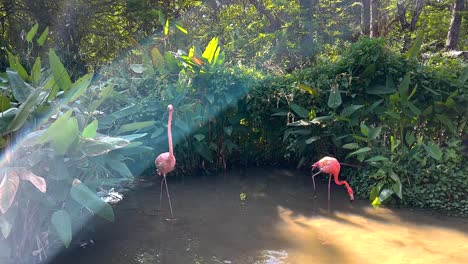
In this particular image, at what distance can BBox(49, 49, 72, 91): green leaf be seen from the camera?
3.78 m

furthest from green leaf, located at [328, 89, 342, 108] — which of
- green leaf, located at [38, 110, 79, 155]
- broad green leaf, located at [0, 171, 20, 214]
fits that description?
broad green leaf, located at [0, 171, 20, 214]

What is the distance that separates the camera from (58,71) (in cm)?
380

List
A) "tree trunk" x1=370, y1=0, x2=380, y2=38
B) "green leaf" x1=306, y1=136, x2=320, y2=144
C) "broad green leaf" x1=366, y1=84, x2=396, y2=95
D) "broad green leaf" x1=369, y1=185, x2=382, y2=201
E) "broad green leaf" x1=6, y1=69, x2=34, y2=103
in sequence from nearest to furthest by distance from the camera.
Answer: "broad green leaf" x1=6, y1=69, x2=34, y2=103, "broad green leaf" x1=369, y1=185, x2=382, y2=201, "broad green leaf" x1=366, y1=84, x2=396, y2=95, "green leaf" x1=306, y1=136, x2=320, y2=144, "tree trunk" x1=370, y1=0, x2=380, y2=38

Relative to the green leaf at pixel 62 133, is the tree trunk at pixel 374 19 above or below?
above

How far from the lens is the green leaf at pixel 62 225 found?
10.7ft

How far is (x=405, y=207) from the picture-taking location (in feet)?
16.8

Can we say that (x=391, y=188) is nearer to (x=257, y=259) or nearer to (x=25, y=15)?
(x=257, y=259)

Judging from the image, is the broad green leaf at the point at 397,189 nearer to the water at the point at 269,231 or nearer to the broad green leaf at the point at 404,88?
the water at the point at 269,231

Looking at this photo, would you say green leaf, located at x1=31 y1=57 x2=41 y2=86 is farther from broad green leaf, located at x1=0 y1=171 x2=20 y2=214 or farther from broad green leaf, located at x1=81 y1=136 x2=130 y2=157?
broad green leaf, located at x1=0 y1=171 x2=20 y2=214

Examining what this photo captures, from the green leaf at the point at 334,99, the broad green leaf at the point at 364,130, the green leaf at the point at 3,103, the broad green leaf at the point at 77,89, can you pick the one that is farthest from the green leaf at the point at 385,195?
the green leaf at the point at 3,103

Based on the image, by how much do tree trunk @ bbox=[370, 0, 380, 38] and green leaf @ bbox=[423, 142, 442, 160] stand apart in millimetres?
5270

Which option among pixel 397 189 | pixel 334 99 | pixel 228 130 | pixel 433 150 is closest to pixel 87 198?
pixel 228 130

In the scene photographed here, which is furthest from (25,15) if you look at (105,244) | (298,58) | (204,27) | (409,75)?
(409,75)

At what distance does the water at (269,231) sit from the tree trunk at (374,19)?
17.1 feet
